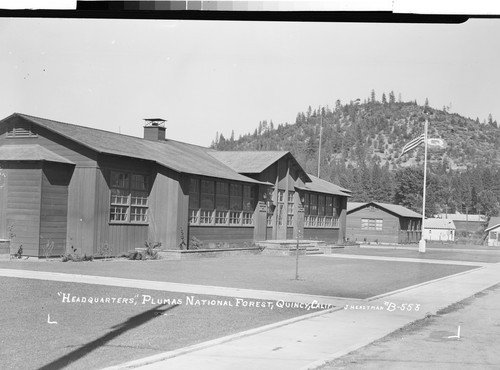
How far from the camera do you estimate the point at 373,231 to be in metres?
16.6

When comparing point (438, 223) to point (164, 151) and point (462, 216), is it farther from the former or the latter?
point (164, 151)

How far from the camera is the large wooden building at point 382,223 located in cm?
1149

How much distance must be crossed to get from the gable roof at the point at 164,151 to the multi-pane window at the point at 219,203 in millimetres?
1034

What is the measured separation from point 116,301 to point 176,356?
319 cm

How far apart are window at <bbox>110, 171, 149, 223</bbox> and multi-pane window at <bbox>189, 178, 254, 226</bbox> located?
2.04m

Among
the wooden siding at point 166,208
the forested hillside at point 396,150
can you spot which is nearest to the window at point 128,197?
the wooden siding at point 166,208

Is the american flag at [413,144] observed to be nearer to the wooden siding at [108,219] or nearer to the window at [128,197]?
the wooden siding at [108,219]

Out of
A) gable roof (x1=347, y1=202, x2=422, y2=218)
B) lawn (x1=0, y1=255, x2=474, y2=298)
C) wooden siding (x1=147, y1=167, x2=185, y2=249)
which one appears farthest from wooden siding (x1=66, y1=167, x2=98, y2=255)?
gable roof (x1=347, y1=202, x2=422, y2=218)

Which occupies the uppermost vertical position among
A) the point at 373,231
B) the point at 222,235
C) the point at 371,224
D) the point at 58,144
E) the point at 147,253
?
the point at 58,144

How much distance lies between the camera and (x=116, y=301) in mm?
10016

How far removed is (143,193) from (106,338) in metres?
12.2

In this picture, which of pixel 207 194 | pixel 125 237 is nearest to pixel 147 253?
pixel 125 237

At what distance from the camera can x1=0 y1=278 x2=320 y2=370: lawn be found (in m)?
7.16

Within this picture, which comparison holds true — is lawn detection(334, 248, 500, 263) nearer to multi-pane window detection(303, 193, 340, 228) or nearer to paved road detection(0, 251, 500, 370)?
multi-pane window detection(303, 193, 340, 228)
